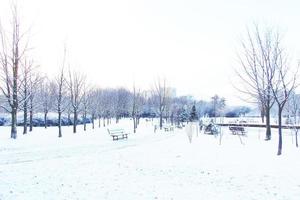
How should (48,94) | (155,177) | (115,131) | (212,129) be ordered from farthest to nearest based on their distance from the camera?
(48,94)
(212,129)
(115,131)
(155,177)

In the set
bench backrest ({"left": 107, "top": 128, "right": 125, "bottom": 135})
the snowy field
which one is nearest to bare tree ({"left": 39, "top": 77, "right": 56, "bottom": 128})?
bench backrest ({"left": 107, "top": 128, "right": 125, "bottom": 135})

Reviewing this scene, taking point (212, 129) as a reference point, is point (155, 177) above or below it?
below

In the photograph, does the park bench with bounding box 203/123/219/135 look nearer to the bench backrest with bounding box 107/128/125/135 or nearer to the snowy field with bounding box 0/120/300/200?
the bench backrest with bounding box 107/128/125/135

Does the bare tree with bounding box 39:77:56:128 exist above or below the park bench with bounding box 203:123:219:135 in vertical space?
above

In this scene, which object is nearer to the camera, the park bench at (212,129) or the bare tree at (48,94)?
the park bench at (212,129)

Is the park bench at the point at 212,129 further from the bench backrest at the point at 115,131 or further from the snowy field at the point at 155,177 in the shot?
the snowy field at the point at 155,177

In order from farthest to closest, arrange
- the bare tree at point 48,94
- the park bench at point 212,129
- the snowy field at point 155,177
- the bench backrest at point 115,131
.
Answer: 1. the bare tree at point 48,94
2. the park bench at point 212,129
3. the bench backrest at point 115,131
4. the snowy field at point 155,177

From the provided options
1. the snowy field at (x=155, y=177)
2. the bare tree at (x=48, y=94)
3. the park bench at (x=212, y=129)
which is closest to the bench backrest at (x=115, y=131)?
the park bench at (x=212, y=129)

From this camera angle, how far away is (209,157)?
15352 millimetres

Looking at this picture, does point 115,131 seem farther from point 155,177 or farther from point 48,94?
point 48,94

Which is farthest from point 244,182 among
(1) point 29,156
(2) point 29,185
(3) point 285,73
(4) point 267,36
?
(4) point 267,36

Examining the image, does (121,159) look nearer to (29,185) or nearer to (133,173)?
(133,173)

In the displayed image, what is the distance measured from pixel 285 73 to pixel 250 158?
509 centimetres

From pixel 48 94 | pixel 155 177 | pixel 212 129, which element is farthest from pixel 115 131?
pixel 48 94
